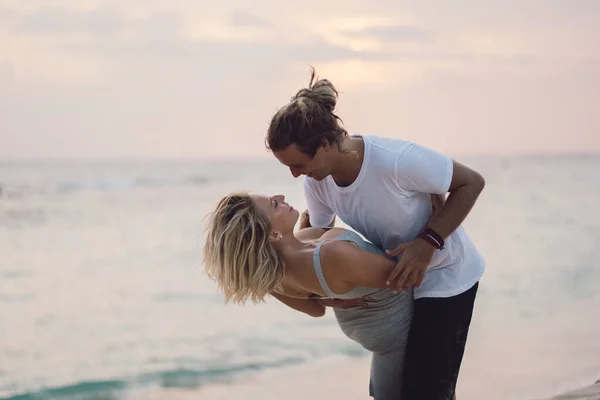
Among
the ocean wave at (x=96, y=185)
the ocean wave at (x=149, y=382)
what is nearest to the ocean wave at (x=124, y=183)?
the ocean wave at (x=96, y=185)

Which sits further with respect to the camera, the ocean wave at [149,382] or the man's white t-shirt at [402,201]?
the ocean wave at [149,382]

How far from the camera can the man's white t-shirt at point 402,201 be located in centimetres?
262

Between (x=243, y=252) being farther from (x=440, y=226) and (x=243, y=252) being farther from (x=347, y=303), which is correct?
(x=440, y=226)

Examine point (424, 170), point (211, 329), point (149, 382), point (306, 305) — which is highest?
point (424, 170)

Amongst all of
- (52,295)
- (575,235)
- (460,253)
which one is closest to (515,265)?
(575,235)

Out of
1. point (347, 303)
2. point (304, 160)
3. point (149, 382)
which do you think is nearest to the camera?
point (304, 160)

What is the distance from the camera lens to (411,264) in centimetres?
262

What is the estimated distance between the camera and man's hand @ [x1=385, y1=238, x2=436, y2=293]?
2.62m

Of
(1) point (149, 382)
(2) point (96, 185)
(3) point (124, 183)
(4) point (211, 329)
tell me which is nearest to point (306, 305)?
(1) point (149, 382)

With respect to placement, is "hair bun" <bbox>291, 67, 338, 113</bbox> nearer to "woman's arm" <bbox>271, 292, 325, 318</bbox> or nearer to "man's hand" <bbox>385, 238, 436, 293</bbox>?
"man's hand" <bbox>385, 238, 436, 293</bbox>

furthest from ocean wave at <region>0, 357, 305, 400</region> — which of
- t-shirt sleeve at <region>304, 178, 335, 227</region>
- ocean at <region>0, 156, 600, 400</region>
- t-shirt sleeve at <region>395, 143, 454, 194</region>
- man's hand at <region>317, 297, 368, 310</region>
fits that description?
t-shirt sleeve at <region>395, 143, 454, 194</region>

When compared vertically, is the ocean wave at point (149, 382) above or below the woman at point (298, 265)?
below

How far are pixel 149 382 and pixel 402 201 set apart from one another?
12.1ft

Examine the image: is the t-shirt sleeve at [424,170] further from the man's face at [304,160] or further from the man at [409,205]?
the man's face at [304,160]
